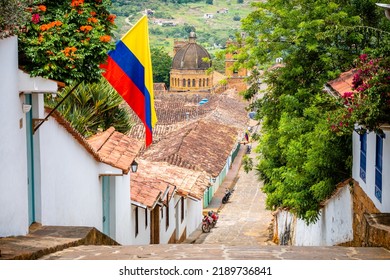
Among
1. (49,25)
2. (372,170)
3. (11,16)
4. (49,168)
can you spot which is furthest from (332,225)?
(11,16)

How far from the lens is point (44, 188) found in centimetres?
839

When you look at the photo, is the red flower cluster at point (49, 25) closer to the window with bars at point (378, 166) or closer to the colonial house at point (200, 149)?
the window with bars at point (378, 166)

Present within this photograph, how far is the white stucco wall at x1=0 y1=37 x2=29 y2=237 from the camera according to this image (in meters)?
6.73

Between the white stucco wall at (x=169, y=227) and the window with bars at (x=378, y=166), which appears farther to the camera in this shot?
the white stucco wall at (x=169, y=227)

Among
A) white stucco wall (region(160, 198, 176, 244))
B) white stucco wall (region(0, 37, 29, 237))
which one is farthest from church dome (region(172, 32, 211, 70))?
white stucco wall (region(0, 37, 29, 237))

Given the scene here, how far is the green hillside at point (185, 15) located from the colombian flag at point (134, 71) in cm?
58

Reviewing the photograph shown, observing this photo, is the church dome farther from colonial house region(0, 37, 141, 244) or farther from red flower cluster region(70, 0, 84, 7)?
red flower cluster region(70, 0, 84, 7)

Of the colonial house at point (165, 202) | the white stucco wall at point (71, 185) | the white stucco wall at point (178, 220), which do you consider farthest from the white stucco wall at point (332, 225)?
the white stucco wall at point (178, 220)

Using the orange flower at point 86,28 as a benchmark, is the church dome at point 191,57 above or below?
above

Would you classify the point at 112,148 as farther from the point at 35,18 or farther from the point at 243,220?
the point at 243,220

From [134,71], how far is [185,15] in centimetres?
2343

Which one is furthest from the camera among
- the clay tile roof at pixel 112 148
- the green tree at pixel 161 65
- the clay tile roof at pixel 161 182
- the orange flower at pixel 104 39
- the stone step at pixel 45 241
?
the green tree at pixel 161 65

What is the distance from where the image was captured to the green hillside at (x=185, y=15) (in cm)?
1698

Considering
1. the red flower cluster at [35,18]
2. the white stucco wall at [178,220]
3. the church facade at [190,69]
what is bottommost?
the white stucco wall at [178,220]
